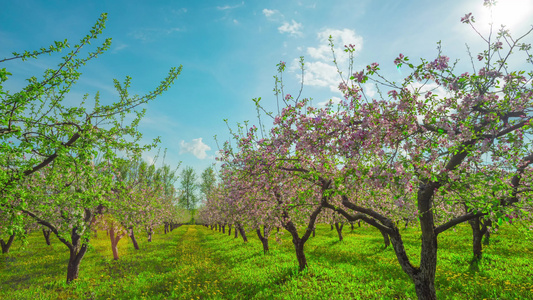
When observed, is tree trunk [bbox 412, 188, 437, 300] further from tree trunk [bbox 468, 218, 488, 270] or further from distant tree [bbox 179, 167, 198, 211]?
distant tree [bbox 179, 167, 198, 211]

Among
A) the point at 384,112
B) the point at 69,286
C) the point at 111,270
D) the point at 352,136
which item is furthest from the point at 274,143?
the point at 111,270

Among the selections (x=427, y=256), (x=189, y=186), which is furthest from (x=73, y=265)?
(x=189, y=186)

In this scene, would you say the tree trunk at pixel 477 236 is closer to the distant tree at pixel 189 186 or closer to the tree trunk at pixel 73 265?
the tree trunk at pixel 73 265

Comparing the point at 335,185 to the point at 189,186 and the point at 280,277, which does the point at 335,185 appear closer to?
the point at 280,277

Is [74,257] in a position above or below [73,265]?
above

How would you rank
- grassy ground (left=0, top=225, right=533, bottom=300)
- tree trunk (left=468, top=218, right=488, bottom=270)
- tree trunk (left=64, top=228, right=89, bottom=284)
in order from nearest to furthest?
grassy ground (left=0, top=225, right=533, bottom=300) < tree trunk (left=468, top=218, right=488, bottom=270) < tree trunk (left=64, top=228, right=89, bottom=284)

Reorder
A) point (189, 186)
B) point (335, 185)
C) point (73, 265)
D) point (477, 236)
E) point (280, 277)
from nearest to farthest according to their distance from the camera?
point (335, 185) → point (280, 277) → point (477, 236) → point (73, 265) → point (189, 186)

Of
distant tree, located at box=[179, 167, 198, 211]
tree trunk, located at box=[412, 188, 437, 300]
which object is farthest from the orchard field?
→ distant tree, located at box=[179, 167, 198, 211]

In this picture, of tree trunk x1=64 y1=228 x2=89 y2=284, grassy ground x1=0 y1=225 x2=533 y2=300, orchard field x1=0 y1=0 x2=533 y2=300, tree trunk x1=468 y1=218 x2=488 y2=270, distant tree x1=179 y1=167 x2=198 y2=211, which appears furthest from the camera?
distant tree x1=179 y1=167 x2=198 y2=211

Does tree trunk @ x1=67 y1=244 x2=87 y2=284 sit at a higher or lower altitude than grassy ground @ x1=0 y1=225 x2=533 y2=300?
higher

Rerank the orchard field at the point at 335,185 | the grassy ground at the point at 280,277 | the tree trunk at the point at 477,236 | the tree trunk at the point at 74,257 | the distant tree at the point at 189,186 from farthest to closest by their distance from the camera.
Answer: the distant tree at the point at 189,186
the tree trunk at the point at 74,257
the tree trunk at the point at 477,236
the grassy ground at the point at 280,277
the orchard field at the point at 335,185

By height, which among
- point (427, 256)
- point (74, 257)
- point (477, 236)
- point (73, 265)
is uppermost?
point (427, 256)

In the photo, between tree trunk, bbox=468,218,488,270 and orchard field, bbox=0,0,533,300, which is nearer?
orchard field, bbox=0,0,533,300

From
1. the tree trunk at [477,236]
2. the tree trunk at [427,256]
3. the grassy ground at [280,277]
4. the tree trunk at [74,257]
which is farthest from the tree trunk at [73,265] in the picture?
the tree trunk at [477,236]
